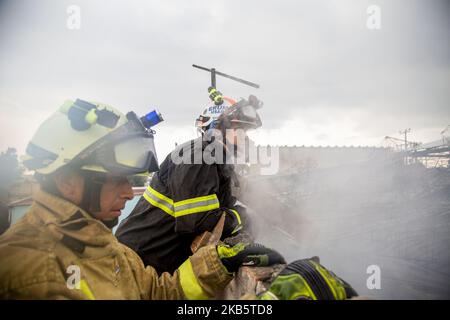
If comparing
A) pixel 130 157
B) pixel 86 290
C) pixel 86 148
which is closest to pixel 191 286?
pixel 86 290

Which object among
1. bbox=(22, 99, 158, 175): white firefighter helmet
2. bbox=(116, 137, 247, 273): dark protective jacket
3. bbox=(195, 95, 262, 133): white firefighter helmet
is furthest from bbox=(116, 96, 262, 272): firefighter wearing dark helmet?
bbox=(22, 99, 158, 175): white firefighter helmet

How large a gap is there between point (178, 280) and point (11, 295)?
1.08 meters

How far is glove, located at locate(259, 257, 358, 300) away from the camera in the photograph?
4.03 feet

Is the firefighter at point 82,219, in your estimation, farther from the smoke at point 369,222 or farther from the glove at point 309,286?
the smoke at point 369,222

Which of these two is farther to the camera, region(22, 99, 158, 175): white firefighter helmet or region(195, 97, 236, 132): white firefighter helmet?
region(195, 97, 236, 132): white firefighter helmet

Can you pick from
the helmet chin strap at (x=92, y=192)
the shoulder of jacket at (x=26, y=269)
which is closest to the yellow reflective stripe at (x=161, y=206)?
the helmet chin strap at (x=92, y=192)

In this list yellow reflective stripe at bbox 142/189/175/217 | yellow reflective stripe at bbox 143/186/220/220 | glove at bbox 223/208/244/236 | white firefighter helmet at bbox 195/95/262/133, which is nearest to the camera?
yellow reflective stripe at bbox 143/186/220/220

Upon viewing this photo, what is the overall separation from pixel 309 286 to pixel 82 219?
48.3 inches

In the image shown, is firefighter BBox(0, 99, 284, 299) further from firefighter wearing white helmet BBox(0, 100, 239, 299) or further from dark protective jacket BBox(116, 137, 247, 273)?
dark protective jacket BBox(116, 137, 247, 273)

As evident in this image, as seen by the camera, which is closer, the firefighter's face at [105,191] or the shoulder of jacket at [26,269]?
the shoulder of jacket at [26,269]

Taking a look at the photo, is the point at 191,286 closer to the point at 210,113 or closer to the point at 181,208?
the point at 181,208

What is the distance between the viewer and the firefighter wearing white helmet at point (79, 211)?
46.2 inches

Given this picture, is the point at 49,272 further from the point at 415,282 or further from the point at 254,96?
the point at 415,282

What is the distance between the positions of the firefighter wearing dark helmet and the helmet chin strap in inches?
35.5
